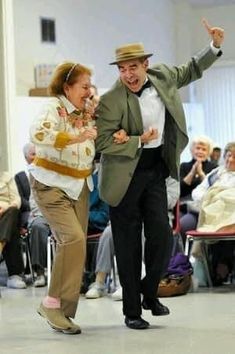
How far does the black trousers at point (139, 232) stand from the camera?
12.0ft

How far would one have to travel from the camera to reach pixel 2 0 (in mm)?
6945

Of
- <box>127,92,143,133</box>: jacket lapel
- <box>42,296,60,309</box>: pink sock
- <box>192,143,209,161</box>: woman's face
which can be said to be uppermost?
<box>127,92,143,133</box>: jacket lapel

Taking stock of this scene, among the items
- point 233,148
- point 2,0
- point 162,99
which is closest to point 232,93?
point 2,0

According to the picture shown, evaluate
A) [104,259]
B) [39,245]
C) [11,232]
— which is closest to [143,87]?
[104,259]

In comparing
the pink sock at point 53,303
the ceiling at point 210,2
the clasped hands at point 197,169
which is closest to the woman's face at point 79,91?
the pink sock at point 53,303

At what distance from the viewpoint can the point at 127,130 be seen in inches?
144

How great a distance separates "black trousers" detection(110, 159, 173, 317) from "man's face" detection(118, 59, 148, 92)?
396mm

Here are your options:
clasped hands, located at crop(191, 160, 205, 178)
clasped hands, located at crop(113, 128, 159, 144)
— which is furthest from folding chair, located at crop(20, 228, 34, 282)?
clasped hands, located at crop(113, 128, 159, 144)

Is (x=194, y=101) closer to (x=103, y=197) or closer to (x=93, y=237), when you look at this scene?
(x=93, y=237)

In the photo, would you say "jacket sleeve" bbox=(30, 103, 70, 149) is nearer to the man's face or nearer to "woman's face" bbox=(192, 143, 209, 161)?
the man's face

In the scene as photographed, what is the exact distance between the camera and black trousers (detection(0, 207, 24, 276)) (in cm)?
569

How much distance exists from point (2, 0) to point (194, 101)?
414 cm

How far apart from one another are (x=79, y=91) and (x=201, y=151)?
2.86 m

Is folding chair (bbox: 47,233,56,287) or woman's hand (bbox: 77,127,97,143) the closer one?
woman's hand (bbox: 77,127,97,143)
